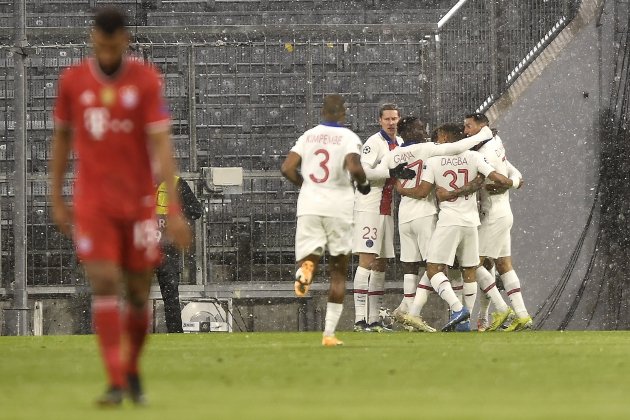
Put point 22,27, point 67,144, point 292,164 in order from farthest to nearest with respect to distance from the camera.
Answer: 1. point 22,27
2. point 292,164
3. point 67,144

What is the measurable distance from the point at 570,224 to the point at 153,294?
6023mm

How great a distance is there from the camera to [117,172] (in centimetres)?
709

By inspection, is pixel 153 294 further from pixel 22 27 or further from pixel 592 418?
pixel 592 418

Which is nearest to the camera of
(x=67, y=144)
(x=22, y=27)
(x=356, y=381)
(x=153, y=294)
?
(x=67, y=144)

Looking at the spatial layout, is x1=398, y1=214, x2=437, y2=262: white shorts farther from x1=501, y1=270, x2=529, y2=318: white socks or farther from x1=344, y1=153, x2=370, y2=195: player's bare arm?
x1=344, y1=153, x2=370, y2=195: player's bare arm

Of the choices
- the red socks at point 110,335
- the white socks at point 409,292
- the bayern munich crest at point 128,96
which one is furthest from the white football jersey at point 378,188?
the red socks at point 110,335

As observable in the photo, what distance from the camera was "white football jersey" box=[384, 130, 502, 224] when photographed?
634 inches

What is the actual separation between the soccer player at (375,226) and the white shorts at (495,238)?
113 cm

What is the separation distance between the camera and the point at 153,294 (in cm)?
2103

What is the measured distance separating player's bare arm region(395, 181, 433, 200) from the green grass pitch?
2.85 meters

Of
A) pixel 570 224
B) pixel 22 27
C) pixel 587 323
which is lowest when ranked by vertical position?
pixel 587 323

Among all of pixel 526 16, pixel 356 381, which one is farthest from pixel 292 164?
pixel 526 16

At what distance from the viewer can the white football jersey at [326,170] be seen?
490 inches

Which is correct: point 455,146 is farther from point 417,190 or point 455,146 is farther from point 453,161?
point 417,190
